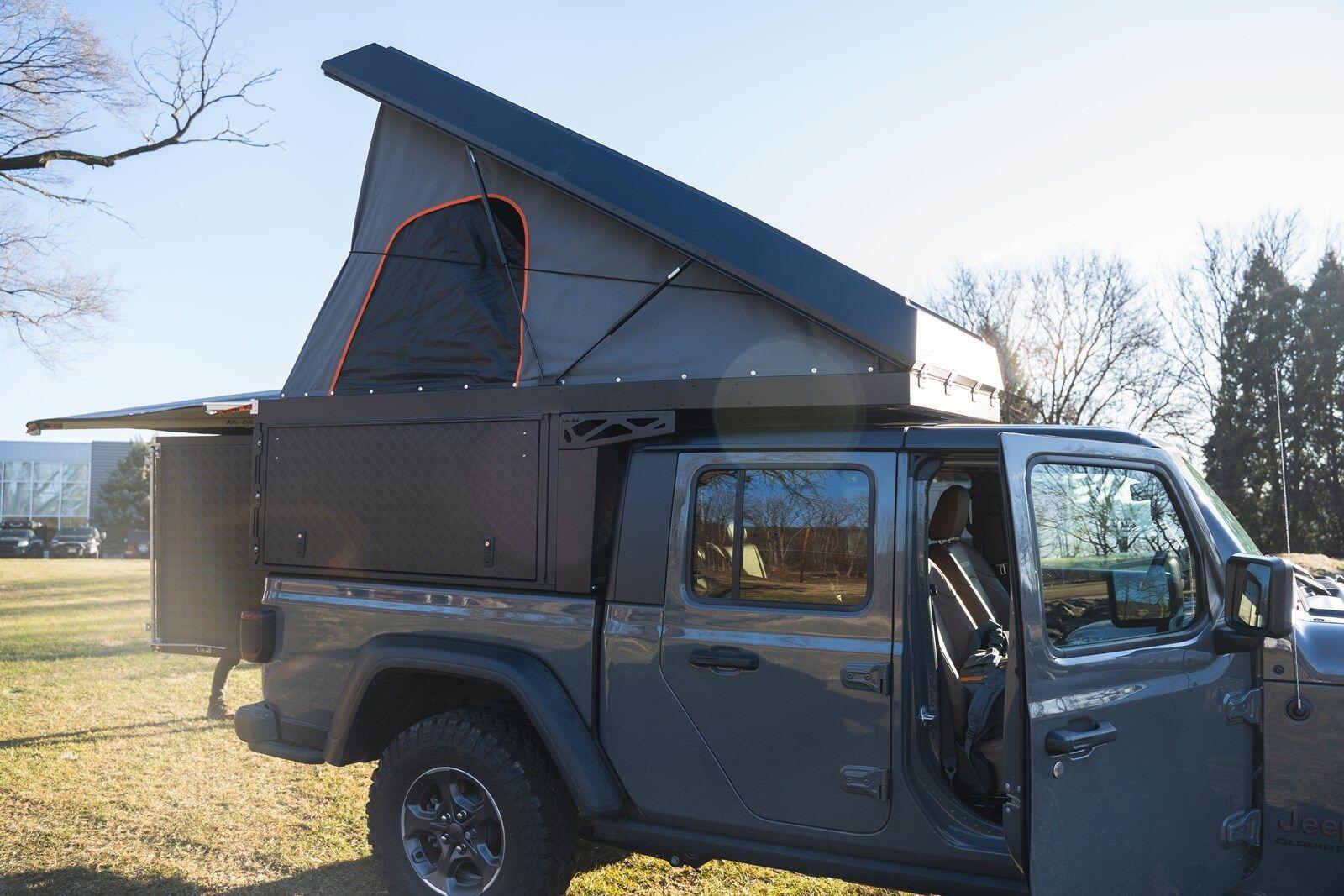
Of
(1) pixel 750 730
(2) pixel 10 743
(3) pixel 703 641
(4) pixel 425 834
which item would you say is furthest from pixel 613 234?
(2) pixel 10 743

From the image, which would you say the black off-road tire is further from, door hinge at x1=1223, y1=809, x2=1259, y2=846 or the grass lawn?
door hinge at x1=1223, y1=809, x2=1259, y2=846

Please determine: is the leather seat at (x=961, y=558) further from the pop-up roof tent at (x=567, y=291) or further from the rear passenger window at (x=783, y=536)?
the rear passenger window at (x=783, y=536)

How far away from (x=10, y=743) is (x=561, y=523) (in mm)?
5795

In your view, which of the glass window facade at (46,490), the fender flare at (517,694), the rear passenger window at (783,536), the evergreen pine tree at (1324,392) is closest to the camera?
the rear passenger window at (783,536)

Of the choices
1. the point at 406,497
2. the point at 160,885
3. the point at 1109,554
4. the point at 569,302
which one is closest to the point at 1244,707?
the point at 1109,554

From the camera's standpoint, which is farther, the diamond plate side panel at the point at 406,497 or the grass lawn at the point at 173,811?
the grass lawn at the point at 173,811

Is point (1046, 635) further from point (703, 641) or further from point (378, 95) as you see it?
point (378, 95)

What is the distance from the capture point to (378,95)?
4.69 metres

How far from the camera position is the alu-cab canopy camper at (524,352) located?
3.75 metres

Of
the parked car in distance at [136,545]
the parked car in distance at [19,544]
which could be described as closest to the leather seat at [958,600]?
the parked car in distance at [19,544]

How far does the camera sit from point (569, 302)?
4312 millimetres

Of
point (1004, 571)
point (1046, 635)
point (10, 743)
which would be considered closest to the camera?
point (1046, 635)

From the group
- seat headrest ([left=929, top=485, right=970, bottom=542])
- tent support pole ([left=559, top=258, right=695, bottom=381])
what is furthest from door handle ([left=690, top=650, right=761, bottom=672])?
tent support pole ([left=559, top=258, right=695, bottom=381])

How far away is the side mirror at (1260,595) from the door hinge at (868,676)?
3.68 feet
